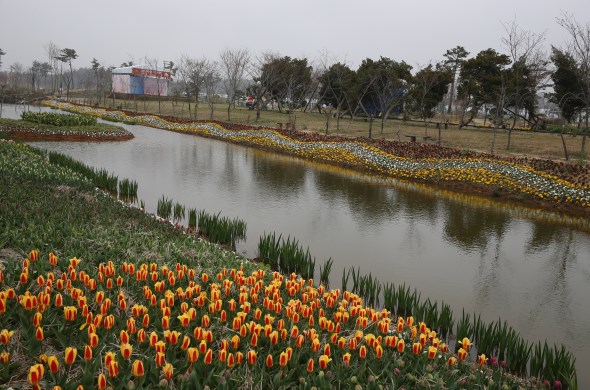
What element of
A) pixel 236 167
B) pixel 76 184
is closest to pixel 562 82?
pixel 236 167

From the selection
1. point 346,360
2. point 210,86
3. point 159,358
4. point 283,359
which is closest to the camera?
point 159,358

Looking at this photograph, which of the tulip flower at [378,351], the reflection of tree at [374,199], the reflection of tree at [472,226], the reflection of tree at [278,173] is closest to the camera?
the tulip flower at [378,351]

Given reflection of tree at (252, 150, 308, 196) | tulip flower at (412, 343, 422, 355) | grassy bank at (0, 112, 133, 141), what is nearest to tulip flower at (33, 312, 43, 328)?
tulip flower at (412, 343, 422, 355)

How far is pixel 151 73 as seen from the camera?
60.7 m

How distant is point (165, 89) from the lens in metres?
63.2

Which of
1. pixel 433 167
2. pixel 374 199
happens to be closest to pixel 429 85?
pixel 433 167

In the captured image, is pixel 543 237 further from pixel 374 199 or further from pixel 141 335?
pixel 141 335

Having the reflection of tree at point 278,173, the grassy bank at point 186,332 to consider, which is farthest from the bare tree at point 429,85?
the grassy bank at point 186,332

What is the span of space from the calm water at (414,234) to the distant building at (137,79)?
46.7 meters

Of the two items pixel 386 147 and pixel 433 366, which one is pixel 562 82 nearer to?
pixel 386 147

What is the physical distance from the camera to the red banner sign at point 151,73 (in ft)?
193

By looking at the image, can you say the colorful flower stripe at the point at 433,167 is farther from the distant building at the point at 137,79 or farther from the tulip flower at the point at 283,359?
the distant building at the point at 137,79

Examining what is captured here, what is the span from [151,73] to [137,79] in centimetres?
226

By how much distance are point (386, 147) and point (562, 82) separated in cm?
1684
